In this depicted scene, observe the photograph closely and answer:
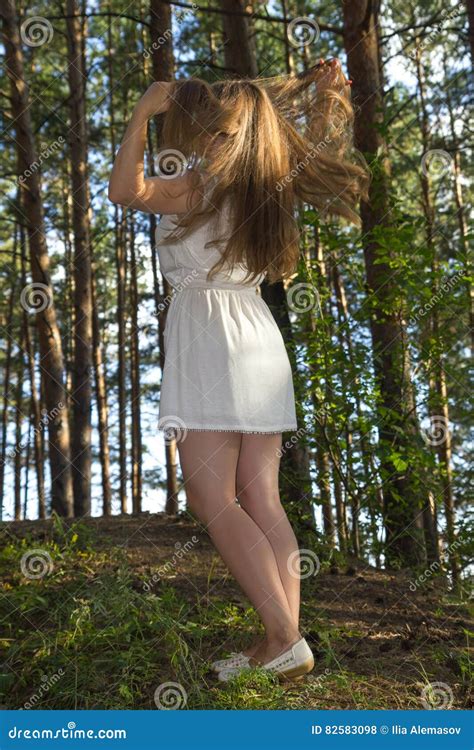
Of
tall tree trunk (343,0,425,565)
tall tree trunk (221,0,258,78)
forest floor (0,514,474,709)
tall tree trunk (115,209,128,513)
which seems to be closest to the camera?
forest floor (0,514,474,709)

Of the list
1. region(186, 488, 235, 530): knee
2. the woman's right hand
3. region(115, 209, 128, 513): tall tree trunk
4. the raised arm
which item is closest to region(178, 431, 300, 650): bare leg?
region(186, 488, 235, 530): knee

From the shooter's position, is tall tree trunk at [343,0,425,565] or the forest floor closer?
the forest floor

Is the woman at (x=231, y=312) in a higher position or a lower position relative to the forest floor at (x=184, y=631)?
higher

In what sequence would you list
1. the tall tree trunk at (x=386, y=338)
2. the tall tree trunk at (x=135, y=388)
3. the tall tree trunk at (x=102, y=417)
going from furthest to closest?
the tall tree trunk at (x=135, y=388) → the tall tree trunk at (x=102, y=417) → the tall tree trunk at (x=386, y=338)

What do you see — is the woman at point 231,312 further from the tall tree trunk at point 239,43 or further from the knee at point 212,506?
the tall tree trunk at point 239,43

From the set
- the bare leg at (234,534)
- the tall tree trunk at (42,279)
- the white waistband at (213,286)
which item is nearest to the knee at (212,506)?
the bare leg at (234,534)

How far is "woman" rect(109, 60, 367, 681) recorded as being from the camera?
296 centimetres

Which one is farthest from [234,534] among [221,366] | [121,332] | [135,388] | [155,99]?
[135,388]

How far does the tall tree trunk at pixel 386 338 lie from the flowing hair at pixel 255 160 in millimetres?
1482

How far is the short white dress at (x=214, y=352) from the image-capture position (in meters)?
2.99

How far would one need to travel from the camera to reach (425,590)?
457cm

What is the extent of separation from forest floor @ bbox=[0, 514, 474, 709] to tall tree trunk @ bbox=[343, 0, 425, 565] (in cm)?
42

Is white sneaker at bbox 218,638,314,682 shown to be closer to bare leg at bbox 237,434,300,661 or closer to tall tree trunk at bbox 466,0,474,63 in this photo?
bare leg at bbox 237,434,300,661

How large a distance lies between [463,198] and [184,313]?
513 inches
